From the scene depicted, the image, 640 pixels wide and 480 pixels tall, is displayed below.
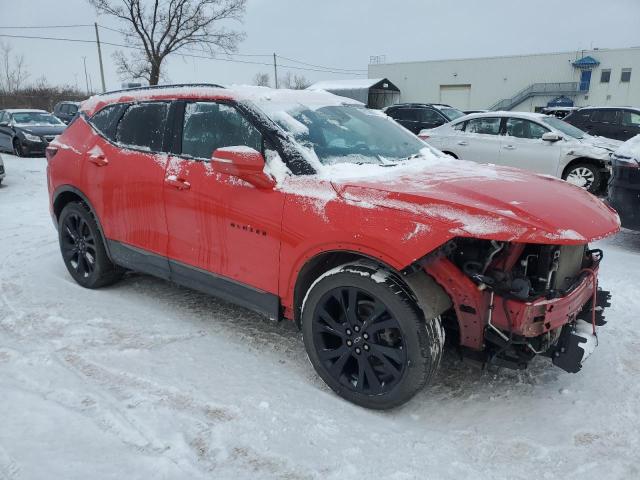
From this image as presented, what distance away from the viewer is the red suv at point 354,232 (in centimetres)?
238

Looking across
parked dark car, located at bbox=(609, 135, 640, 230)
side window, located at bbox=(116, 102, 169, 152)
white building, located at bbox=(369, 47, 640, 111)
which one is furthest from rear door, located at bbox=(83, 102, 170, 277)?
white building, located at bbox=(369, 47, 640, 111)

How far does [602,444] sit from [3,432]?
299 cm

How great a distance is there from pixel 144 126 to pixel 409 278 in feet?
8.04

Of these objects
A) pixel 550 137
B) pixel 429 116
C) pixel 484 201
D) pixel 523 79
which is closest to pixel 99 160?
pixel 484 201

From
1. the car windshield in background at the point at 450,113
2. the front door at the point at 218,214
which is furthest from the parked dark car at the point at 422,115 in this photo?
the front door at the point at 218,214

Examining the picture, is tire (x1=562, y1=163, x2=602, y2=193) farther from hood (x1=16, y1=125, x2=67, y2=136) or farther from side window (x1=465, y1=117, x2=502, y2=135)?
hood (x1=16, y1=125, x2=67, y2=136)

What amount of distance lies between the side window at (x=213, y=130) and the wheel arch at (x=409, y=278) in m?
0.81

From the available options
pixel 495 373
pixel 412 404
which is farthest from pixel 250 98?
pixel 495 373

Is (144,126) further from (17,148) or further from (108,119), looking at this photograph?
(17,148)

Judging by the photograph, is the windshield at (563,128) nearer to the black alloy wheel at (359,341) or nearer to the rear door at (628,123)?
the rear door at (628,123)

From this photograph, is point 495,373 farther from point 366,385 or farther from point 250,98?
point 250,98

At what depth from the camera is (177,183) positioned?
132 inches

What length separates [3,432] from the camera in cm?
242

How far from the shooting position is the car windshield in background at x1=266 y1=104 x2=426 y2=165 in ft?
9.94
